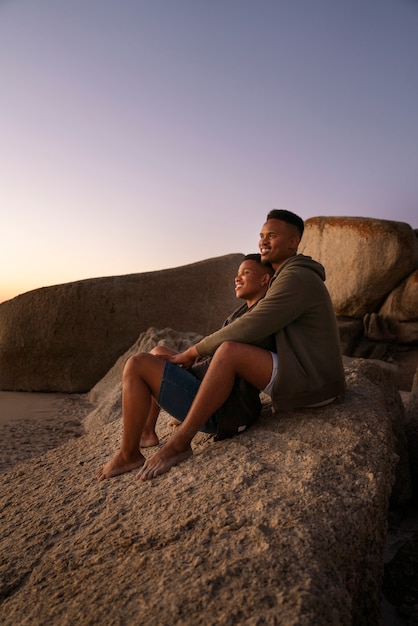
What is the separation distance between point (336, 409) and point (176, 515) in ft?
3.15

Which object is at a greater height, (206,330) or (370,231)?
(370,231)

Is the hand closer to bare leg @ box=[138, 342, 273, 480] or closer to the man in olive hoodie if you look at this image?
the man in olive hoodie

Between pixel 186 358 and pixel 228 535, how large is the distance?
1.01 m

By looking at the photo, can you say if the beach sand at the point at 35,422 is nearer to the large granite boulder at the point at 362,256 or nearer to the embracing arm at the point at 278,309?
the embracing arm at the point at 278,309

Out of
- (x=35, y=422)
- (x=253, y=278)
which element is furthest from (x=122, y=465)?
(x=35, y=422)

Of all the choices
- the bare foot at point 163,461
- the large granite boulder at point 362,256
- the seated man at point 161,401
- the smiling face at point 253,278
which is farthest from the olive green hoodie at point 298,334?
the large granite boulder at point 362,256

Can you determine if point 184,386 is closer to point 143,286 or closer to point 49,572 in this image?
point 49,572

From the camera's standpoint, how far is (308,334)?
227 cm

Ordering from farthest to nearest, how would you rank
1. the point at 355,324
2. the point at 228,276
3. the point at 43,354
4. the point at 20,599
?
the point at 355,324
the point at 228,276
the point at 43,354
the point at 20,599

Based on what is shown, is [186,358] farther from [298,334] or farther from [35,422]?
[35,422]

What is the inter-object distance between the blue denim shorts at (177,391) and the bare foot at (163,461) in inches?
7.6

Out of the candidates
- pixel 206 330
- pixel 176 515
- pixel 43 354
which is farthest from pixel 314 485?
pixel 43 354

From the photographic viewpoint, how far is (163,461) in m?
2.18

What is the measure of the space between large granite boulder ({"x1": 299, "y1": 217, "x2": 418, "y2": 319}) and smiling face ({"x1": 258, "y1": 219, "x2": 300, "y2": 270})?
6.57 m
